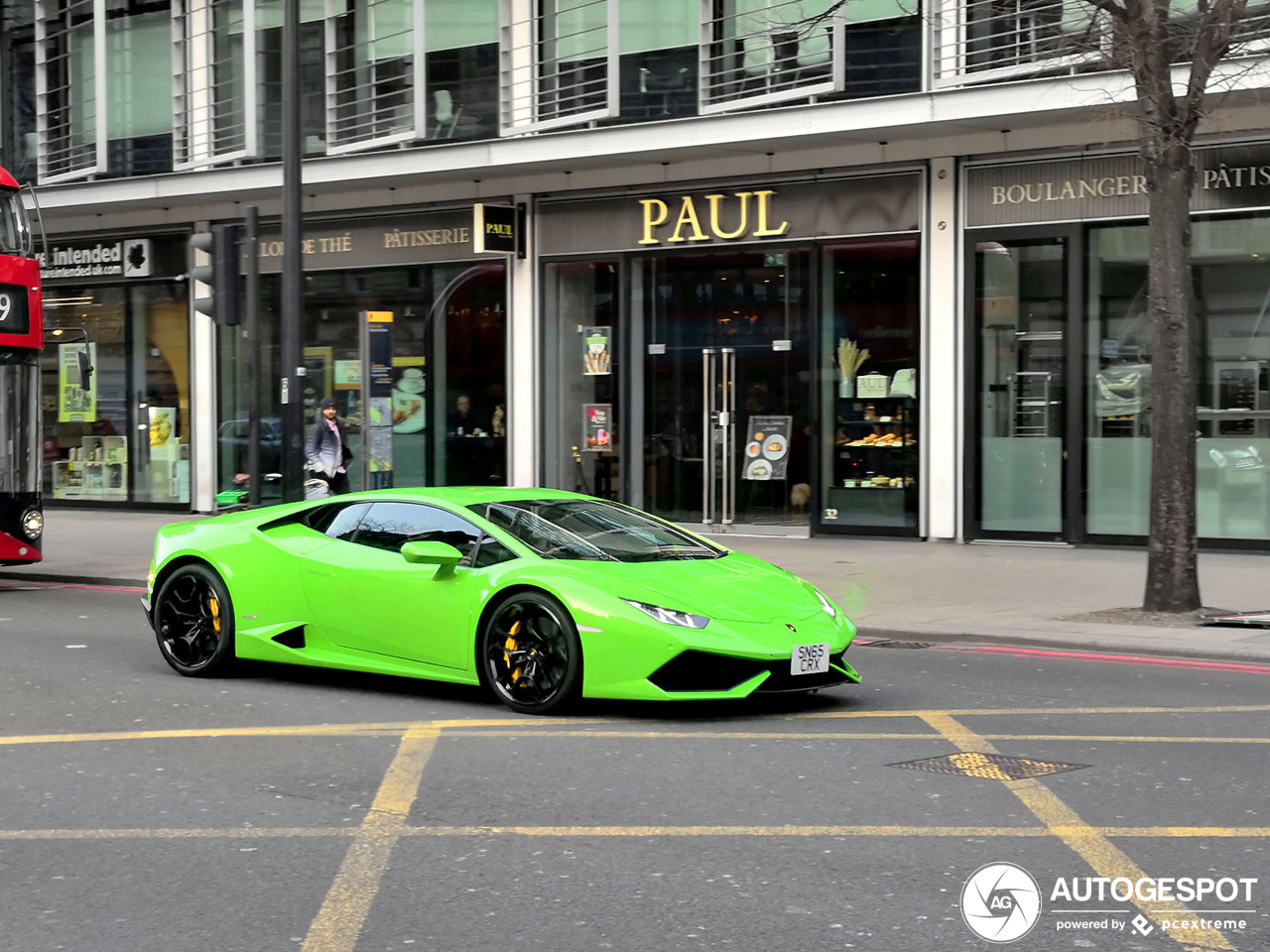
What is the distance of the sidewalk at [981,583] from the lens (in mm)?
11398

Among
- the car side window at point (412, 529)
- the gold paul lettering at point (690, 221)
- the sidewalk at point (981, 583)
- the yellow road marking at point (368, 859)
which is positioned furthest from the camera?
the gold paul lettering at point (690, 221)

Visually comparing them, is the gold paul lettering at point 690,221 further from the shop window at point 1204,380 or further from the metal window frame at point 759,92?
the shop window at point 1204,380

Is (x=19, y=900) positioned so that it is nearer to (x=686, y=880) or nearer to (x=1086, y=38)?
(x=686, y=880)

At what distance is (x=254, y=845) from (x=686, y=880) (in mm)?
1568

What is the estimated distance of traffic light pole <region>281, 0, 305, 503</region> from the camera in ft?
51.0

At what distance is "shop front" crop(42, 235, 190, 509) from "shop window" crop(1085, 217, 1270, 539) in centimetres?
1412

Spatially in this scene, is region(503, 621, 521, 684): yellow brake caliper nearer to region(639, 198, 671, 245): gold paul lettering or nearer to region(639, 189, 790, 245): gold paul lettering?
region(639, 189, 790, 245): gold paul lettering

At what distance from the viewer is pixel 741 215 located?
20.0 meters

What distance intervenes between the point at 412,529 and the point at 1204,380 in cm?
1077

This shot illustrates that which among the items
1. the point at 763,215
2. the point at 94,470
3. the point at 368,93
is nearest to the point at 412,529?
the point at 763,215

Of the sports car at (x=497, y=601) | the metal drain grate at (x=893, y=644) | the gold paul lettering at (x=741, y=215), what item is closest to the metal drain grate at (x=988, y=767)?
the sports car at (x=497, y=601)

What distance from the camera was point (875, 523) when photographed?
1942 cm

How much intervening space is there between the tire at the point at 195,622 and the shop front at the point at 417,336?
11.5 metres

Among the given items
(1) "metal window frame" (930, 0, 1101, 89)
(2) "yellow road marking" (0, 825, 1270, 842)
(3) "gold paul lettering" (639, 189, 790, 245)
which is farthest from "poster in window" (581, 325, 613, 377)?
(2) "yellow road marking" (0, 825, 1270, 842)
